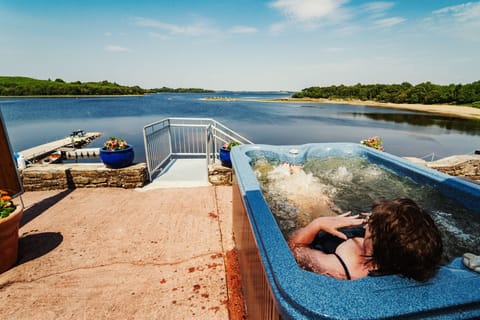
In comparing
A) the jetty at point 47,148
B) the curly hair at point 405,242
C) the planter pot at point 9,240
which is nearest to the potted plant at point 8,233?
the planter pot at point 9,240

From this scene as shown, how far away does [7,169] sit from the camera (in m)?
3.03

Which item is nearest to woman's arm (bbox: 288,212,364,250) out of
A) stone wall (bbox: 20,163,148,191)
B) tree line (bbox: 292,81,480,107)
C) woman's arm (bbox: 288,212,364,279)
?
woman's arm (bbox: 288,212,364,279)

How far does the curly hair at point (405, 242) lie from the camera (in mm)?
975

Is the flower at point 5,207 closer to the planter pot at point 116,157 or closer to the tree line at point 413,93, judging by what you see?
the planter pot at point 116,157

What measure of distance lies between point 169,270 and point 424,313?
2.11 metres

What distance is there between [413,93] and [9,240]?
6263cm

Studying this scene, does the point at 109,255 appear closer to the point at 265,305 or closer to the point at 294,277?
the point at 265,305

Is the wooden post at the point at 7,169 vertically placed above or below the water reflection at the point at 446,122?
above

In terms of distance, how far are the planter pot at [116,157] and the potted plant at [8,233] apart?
5.46 feet

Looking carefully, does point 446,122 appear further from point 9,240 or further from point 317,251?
point 9,240

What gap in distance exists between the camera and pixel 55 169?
393 cm

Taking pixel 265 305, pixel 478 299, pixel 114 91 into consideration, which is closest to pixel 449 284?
pixel 478 299

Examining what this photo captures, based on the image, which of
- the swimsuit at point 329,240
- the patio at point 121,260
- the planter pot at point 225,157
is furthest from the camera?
the planter pot at point 225,157

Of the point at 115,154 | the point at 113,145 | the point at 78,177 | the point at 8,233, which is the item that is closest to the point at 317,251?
the point at 8,233
